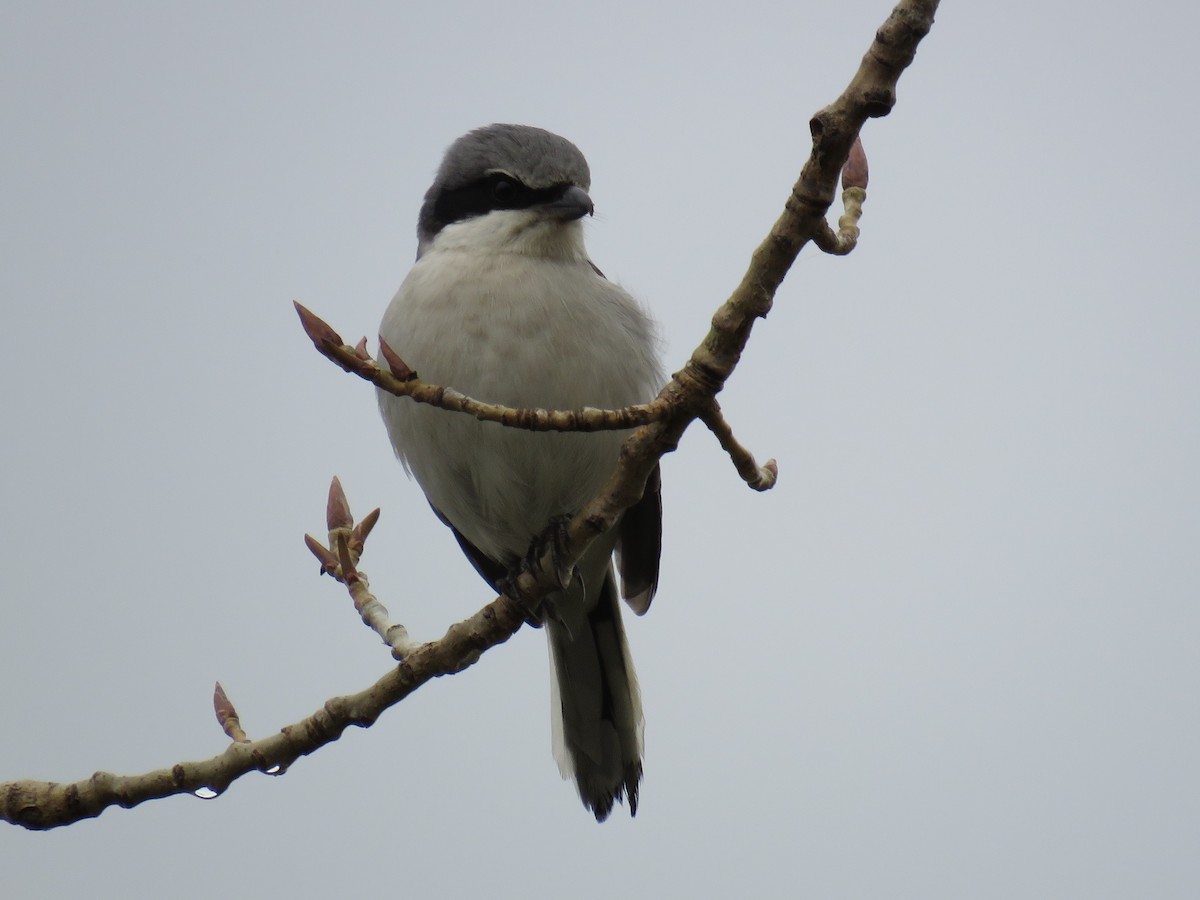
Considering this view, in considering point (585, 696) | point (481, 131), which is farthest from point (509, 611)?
point (481, 131)

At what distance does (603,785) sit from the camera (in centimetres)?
571

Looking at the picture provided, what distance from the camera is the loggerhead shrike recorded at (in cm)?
491

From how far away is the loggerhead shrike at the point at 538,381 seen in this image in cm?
491

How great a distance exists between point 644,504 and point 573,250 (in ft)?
4.09

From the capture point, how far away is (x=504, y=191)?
552cm

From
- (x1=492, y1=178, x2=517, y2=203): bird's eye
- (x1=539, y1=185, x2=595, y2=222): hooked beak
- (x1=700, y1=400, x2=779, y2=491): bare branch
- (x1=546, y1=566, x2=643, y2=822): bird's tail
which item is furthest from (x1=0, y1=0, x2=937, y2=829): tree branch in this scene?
(x1=492, y1=178, x2=517, y2=203): bird's eye

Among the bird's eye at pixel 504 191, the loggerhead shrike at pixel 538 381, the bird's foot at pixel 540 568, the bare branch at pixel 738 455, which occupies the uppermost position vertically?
the bird's eye at pixel 504 191

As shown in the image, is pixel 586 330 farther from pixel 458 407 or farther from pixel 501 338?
pixel 458 407

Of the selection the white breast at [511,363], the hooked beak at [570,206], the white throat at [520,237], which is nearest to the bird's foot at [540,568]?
the white breast at [511,363]

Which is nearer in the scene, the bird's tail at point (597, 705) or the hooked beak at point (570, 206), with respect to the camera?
the hooked beak at point (570, 206)

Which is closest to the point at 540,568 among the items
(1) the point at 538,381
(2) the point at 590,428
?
(1) the point at 538,381

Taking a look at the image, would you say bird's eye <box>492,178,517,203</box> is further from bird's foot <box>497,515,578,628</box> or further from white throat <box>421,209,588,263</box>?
bird's foot <box>497,515,578,628</box>

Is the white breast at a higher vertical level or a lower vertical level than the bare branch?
higher

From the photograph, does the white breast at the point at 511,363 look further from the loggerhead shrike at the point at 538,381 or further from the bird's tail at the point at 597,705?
the bird's tail at the point at 597,705
